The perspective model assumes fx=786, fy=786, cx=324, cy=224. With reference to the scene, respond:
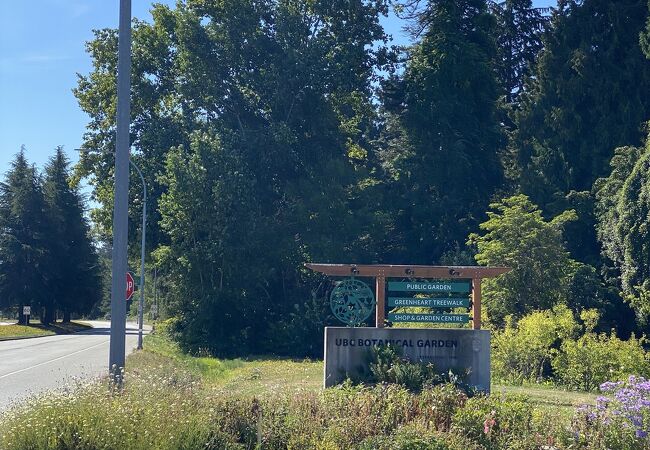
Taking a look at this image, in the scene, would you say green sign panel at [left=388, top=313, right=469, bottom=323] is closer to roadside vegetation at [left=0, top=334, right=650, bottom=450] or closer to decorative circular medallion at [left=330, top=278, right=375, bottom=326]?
decorative circular medallion at [left=330, top=278, right=375, bottom=326]

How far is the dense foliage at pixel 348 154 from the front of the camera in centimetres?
3541

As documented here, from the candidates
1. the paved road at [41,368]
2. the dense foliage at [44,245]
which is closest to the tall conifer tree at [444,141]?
the paved road at [41,368]

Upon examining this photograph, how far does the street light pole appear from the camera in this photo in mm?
10125

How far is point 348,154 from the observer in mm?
43969

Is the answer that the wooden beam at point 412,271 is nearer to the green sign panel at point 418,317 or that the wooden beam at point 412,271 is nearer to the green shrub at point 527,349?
the green sign panel at point 418,317

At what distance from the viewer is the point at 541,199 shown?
123ft

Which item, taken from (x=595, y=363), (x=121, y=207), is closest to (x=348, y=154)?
(x=595, y=363)

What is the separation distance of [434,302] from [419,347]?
100 cm

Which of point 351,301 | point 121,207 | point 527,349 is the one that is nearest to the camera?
A: point 121,207

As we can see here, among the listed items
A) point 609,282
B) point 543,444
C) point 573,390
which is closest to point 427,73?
point 609,282

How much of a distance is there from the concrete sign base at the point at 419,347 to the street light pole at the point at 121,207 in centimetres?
653

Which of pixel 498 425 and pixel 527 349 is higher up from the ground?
pixel 527 349

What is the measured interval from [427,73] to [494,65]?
634 centimetres

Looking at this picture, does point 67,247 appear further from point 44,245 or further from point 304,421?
point 304,421
